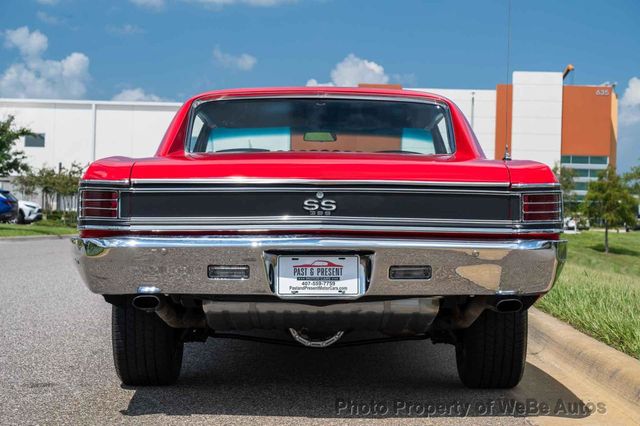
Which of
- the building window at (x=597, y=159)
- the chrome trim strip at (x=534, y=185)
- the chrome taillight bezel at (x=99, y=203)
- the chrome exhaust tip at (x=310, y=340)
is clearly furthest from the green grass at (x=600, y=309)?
the building window at (x=597, y=159)

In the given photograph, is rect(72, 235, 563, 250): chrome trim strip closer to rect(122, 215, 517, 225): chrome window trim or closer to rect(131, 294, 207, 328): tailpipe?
rect(122, 215, 517, 225): chrome window trim

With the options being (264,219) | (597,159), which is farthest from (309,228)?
(597,159)

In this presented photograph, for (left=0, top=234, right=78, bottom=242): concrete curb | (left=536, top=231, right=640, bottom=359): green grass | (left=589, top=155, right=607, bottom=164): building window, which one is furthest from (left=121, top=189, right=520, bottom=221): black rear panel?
(left=589, top=155, right=607, bottom=164): building window

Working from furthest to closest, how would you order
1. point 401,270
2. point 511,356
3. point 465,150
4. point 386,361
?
point 386,361, point 465,150, point 511,356, point 401,270

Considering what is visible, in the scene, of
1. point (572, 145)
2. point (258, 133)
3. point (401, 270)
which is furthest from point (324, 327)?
point (572, 145)

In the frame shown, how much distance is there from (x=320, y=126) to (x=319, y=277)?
1.43 m

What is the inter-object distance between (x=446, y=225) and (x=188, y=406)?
5.20 feet

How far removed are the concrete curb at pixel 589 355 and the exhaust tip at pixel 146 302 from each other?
2477 millimetres

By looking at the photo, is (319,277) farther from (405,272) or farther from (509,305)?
(509,305)

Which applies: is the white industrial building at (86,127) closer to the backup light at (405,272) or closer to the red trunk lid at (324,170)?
the red trunk lid at (324,170)

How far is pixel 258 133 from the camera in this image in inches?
182

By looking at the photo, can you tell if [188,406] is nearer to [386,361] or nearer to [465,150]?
[386,361]

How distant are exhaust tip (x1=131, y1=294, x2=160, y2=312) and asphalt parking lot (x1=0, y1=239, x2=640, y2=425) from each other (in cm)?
54

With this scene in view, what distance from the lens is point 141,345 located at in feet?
13.2
